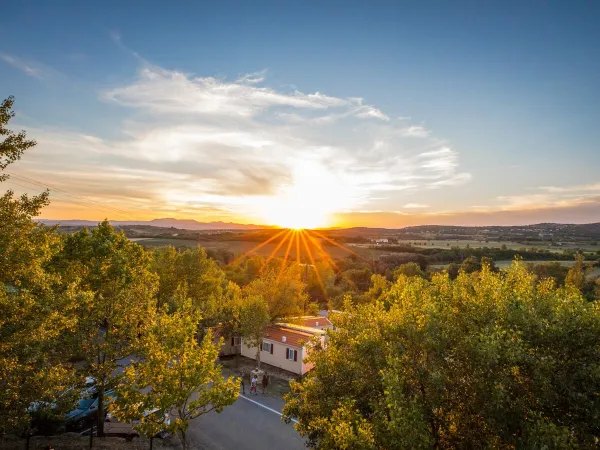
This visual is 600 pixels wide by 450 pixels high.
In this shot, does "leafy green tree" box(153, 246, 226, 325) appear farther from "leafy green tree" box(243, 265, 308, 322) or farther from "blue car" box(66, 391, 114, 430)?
"blue car" box(66, 391, 114, 430)

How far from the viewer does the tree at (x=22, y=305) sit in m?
14.2

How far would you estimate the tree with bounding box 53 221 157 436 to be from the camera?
1992cm


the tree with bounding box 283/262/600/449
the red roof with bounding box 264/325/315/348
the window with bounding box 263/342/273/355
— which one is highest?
the tree with bounding box 283/262/600/449

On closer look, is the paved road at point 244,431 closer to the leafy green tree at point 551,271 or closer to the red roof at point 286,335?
the red roof at point 286,335

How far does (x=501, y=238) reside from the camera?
182625 mm

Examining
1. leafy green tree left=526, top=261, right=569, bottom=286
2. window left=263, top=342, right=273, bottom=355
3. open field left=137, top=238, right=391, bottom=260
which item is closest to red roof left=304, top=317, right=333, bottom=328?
window left=263, top=342, right=273, bottom=355

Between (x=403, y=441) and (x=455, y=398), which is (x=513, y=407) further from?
(x=403, y=441)

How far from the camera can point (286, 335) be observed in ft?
121

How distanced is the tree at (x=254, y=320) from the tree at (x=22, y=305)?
64.2 feet

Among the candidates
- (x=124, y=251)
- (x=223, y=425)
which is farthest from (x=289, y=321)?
(x=124, y=251)

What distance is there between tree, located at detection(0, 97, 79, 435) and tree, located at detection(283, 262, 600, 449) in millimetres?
11610

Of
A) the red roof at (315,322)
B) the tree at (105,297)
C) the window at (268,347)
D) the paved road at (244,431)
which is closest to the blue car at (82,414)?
the tree at (105,297)

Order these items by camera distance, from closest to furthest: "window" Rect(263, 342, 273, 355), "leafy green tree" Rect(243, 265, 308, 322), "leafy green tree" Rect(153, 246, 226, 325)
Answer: "window" Rect(263, 342, 273, 355) < "leafy green tree" Rect(243, 265, 308, 322) < "leafy green tree" Rect(153, 246, 226, 325)

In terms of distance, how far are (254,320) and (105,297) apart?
16.2m
